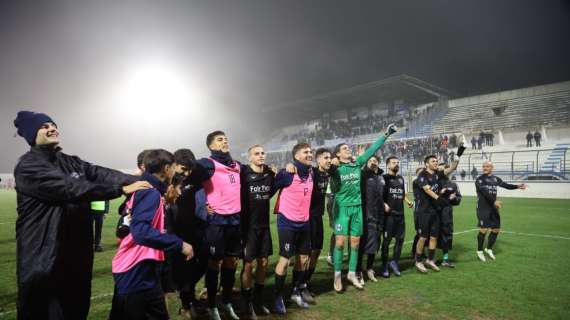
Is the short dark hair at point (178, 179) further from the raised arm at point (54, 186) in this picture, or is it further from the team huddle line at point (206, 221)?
the raised arm at point (54, 186)

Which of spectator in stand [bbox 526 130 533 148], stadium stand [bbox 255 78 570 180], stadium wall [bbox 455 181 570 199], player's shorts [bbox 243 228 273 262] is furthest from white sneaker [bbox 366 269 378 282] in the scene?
spectator in stand [bbox 526 130 533 148]

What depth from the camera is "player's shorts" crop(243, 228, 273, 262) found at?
16.0ft

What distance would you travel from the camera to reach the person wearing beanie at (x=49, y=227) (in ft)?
8.59

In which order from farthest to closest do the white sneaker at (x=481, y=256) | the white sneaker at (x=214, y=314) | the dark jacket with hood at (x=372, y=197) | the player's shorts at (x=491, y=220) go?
the player's shorts at (x=491, y=220)
the white sneaker at (x=481, y=256)
the dark jacket with hood at (x=372, y=197)
the white sneaker at (x=214, y=314)

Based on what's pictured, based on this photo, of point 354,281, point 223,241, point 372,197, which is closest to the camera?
point 223,241

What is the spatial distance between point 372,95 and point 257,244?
148 ft

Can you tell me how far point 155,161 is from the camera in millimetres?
3080

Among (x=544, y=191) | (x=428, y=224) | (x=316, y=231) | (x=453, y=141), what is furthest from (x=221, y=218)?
(x=453, y=141)

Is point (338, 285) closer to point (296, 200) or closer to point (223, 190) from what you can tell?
point (296, 200)

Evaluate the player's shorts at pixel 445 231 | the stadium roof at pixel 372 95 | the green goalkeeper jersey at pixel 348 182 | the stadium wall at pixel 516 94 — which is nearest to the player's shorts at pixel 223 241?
the green goalkeeper jersey at pixel 348 182

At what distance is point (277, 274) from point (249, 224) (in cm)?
81

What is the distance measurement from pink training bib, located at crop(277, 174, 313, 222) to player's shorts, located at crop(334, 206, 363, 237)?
2.83 feet

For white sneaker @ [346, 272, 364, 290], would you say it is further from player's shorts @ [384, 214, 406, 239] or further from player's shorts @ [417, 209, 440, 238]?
player's shorts @ [417, 209, 440, 238]

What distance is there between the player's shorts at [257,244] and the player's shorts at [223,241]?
15 centimetres
